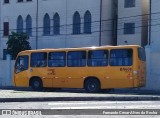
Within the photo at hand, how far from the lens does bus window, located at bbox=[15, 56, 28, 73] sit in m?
28.7

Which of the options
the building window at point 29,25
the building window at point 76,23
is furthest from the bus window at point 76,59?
the building window at point 29,25

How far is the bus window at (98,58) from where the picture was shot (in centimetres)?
2539

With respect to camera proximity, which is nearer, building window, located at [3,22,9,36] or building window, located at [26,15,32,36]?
building window, located at [26,15,32,36]

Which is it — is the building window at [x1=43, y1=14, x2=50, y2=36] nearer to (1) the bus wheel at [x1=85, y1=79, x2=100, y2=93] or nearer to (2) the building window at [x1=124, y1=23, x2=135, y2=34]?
(2) the building window at [x1=124, y1=23, x2=135, y2=34]

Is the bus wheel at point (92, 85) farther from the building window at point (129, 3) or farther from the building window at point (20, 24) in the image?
the building window at point (20, 24)

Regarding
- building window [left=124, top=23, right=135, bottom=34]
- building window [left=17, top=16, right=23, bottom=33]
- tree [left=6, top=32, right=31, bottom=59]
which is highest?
building window [left=17, top=16, right=23, bottom=33]

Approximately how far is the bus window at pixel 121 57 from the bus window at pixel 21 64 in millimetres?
6433

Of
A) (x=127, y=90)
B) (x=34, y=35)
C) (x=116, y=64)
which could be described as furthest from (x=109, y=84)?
(x=34, y=35)

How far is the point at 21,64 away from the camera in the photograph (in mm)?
29031

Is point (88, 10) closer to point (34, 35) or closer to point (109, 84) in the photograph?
point (34, 35)

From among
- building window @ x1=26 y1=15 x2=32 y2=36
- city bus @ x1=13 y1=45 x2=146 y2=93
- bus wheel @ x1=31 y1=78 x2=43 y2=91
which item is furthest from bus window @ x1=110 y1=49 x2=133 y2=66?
building window @ x1=26 y1=15 x2=32 y2=36

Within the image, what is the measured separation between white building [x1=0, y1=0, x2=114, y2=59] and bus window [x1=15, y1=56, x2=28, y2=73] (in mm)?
13496

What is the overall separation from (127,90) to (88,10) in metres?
15.7

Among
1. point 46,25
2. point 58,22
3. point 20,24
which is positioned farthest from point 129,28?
point 20,24
